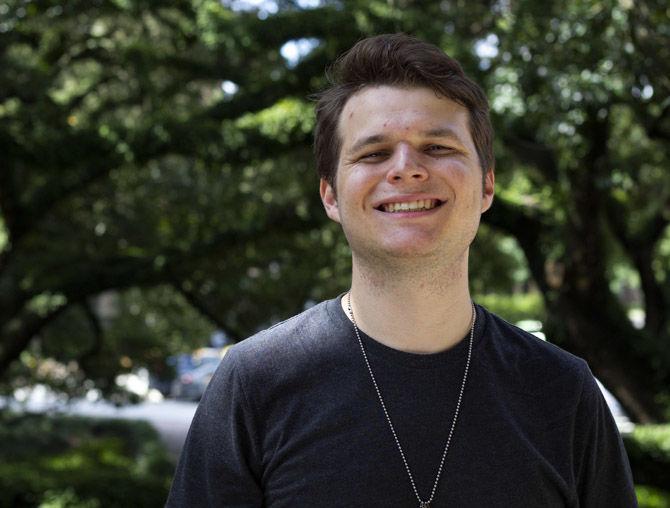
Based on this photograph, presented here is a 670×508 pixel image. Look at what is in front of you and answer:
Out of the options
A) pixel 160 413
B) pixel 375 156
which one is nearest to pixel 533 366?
pixel 375 156

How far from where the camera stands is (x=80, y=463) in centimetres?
1261

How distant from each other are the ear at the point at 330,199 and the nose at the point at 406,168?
0.63 feet

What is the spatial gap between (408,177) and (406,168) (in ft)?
0.05

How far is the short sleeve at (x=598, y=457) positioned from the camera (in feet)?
5.71

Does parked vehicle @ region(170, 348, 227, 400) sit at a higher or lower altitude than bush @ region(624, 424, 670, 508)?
higher

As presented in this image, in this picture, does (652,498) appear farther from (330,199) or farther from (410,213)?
(410,213)

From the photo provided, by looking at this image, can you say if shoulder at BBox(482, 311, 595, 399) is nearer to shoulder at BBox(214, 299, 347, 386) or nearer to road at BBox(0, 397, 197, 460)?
shoulder at BBox(214, 299, 347, 386)

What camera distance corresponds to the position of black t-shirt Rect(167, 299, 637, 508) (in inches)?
64.6

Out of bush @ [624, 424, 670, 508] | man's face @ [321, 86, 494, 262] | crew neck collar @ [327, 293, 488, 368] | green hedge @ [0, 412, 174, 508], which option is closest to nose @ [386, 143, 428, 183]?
man's face @ [321, 86, 494, 262]

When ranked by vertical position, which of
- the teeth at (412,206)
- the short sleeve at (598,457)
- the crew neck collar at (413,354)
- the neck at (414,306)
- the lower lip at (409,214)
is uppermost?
the teeth at (412,206)

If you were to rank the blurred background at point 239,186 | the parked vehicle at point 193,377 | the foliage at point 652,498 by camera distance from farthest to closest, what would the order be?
the parked vehicle at point 193,377 < the foliage at point 652,498 < the blurred background at point 239,186

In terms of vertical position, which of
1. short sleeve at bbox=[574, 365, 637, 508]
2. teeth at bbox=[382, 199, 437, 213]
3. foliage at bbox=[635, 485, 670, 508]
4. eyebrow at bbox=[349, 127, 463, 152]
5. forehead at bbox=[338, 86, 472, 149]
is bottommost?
foliage at bbox=[635, 485, 670, 508]

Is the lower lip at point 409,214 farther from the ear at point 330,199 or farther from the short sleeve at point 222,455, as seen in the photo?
the short sleeve at point 222,455

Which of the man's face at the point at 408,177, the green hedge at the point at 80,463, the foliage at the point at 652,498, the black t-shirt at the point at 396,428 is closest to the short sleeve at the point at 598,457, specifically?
the black t-shirt at the point at 396,428
